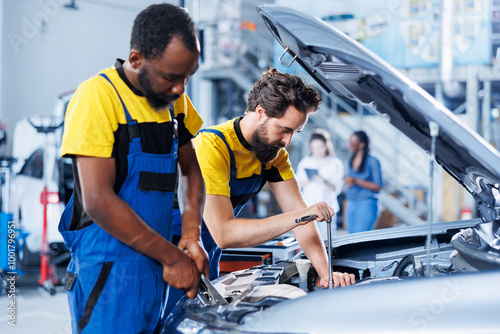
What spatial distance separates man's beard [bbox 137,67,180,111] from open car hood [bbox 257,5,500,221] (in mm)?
427

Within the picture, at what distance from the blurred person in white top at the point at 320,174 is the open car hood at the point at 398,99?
3239 millimetres

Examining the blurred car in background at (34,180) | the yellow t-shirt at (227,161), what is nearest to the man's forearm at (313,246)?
the yellow t-shirt at (227,161)

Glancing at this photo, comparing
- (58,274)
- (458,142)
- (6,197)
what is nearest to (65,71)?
(6,197)

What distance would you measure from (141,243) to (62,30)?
13.7 feet

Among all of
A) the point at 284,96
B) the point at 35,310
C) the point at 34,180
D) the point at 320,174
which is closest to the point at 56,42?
the point at 34,180

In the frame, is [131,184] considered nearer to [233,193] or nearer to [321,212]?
[321,212]

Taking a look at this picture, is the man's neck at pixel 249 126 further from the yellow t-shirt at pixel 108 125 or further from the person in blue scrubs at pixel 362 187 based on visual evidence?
the person in blue scrubs at pixel 362 187

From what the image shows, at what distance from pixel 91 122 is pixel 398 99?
2.89ft

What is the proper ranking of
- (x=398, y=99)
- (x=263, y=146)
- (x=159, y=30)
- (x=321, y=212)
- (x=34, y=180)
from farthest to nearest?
(x=34, y=180)
(x=263, y=146)
(x=321, y=212)
(x=398, y=99)
(x=159, y=30)

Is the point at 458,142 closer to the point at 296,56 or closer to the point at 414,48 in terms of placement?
the point at 296,56

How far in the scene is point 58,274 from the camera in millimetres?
Result: 5441

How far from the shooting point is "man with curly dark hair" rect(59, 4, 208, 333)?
1241 mm

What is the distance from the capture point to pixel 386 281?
1.34m

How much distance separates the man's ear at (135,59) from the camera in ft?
4.17
